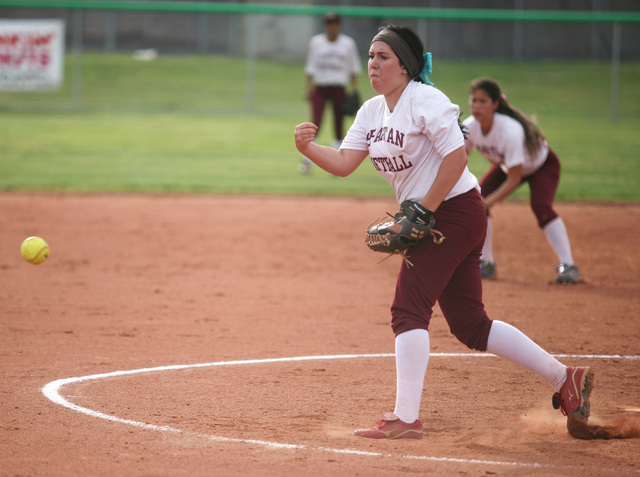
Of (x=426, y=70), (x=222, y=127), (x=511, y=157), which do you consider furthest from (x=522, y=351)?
(x=222, y=127)

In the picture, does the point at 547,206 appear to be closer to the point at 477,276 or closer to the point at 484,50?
the point at 477,276

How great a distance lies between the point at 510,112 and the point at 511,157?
47cm

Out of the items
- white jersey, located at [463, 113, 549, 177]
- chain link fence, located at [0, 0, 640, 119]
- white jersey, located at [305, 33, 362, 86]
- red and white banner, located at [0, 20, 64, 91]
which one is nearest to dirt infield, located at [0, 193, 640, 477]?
white jersey, located at [463, 113, 549, 177]

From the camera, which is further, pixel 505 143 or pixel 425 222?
pixel 505 143

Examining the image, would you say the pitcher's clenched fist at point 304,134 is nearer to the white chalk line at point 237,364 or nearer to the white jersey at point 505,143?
the white chalk line at point 237,364

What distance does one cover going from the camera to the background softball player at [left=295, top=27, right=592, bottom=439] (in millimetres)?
3939

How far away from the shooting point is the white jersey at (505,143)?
24.8 feet

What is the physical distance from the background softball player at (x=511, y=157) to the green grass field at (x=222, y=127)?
4.72 meters

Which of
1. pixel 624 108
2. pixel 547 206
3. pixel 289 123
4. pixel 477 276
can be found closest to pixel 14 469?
pixel 477 276

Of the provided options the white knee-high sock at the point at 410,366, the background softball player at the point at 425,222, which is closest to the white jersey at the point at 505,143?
the background softball player at the point at 425,222

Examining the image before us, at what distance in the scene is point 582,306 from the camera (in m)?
7.16

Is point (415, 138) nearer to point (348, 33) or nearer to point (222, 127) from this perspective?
point (222, 127)

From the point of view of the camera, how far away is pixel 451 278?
4.21 metres

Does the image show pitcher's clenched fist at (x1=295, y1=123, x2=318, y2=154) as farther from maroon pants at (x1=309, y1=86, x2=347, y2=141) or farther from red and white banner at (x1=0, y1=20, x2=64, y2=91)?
red and white banner at (x1=0, y1=20, x2=64, y2=91)
